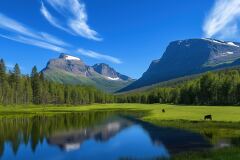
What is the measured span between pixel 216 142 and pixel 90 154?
18278 millimetres

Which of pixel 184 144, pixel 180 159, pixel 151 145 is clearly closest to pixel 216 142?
pixel 184 144

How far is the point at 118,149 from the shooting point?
49.9 m

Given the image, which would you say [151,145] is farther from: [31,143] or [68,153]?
[31,143]

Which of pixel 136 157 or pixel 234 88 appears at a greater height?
pixel 234 88

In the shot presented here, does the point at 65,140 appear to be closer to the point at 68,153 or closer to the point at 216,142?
the point at 68,153

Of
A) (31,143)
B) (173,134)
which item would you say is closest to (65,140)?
(31,143)

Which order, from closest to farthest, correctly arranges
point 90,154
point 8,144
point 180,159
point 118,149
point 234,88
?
point 180,159 < point 90,154 < point 118,149 < point 8,144 < point 234,88

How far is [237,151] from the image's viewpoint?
37.4 m

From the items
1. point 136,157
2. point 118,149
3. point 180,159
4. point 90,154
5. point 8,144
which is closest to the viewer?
point 180,159

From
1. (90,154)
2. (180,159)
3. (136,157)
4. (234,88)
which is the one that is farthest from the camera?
(234,88)

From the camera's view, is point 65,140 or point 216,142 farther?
point 65,140

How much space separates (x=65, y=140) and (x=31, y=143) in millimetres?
5859

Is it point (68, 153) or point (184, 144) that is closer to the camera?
point (68, 153)

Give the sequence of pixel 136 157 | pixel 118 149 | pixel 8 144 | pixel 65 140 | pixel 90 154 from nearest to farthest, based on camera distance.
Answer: pixel 136 157 < pixel 90 154 < pixel 118 149 < pixel 8 144 < pixel 65 140
